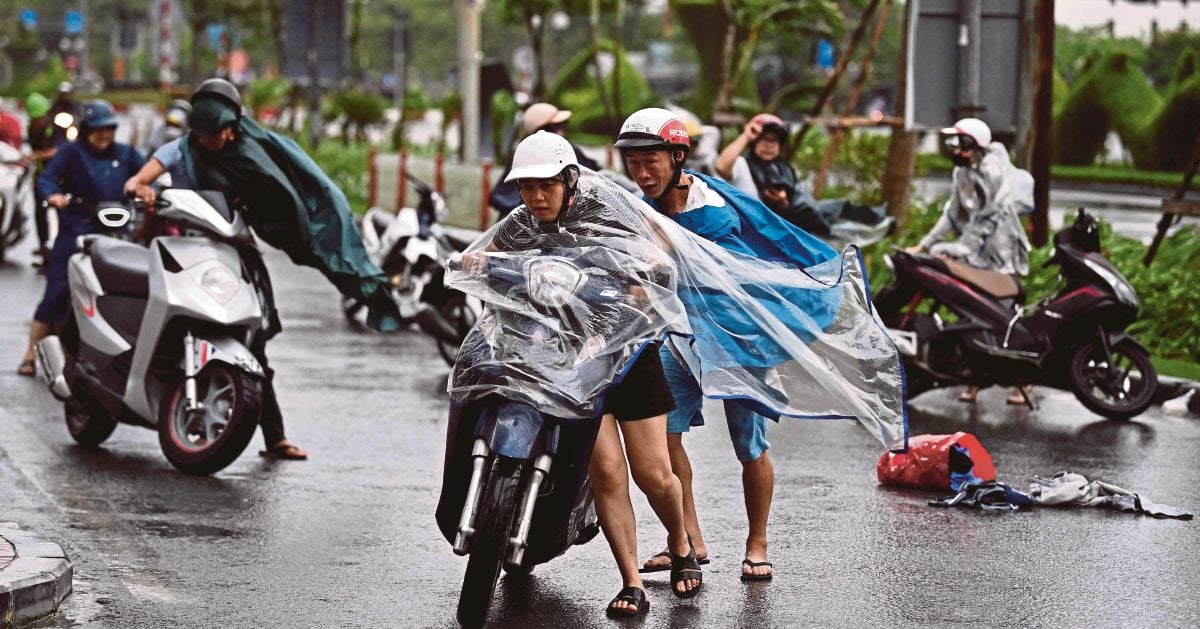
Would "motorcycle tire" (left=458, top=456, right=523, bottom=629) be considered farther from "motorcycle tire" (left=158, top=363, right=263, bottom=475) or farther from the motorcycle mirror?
the motorcycle mirror

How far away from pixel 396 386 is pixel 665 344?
225 inches

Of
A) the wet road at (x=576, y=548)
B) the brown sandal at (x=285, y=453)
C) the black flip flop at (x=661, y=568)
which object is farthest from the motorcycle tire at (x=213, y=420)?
the black flip flop at (x=661, y=568)

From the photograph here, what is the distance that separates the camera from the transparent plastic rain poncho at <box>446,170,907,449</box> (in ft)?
19.7

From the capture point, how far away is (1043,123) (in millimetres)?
15539

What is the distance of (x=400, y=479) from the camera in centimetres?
881

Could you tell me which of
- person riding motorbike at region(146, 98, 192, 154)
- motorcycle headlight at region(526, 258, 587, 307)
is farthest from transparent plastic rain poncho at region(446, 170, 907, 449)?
person riding motorbike at region(146, 98, 192, 154)

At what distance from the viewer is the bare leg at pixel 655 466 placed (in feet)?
20.4

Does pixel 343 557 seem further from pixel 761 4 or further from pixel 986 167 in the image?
pixel 761 4

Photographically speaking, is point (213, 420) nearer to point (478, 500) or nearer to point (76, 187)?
point (478, 500)

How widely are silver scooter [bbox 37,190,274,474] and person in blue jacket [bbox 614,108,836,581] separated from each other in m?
2.51

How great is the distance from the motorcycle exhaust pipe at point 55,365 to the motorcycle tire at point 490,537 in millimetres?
4289

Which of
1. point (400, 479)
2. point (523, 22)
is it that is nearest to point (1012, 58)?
point (400, 479)

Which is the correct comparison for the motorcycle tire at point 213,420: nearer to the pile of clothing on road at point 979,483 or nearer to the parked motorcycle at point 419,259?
the pile of clothing on road at point 979,483

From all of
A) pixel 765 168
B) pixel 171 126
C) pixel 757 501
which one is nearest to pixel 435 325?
pixel 765 168
